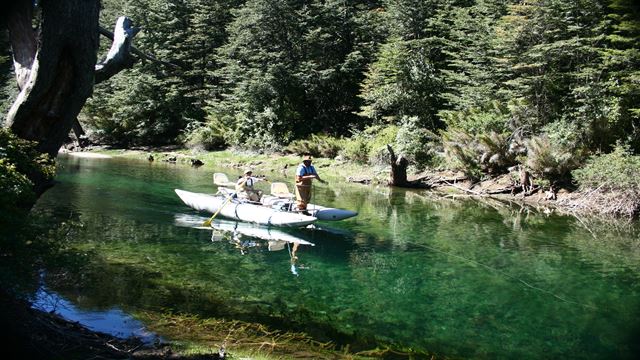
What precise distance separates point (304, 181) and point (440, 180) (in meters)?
13.5

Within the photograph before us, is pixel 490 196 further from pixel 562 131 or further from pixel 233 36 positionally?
pixel 233 36

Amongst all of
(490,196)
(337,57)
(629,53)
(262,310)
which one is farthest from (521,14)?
(262,310)

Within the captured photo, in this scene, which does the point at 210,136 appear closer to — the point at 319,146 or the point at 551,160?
the point at 319,146

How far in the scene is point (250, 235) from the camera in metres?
13.0

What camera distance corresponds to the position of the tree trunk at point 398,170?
2508cm

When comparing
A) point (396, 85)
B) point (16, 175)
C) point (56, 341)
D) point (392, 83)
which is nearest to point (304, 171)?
point (16, 175)

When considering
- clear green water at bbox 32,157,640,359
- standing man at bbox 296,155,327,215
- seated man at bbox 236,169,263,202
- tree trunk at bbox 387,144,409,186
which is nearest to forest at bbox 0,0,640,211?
tree trunk at bbox 387,144,409,186

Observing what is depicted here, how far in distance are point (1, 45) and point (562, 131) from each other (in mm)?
42808

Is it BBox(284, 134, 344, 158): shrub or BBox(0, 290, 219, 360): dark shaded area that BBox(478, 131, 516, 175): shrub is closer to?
BBox(284, 134, 344, 158): shrub

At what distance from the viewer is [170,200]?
17531 mm

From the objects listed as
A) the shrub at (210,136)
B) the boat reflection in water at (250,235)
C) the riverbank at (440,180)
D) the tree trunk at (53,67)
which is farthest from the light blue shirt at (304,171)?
the shrub at (210,136)

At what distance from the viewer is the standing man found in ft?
42.5

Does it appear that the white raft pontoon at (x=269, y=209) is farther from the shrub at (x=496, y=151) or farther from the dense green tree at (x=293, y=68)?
the dense green tree at (x=293, y=68)

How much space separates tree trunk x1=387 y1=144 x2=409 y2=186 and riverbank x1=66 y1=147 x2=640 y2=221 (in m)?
0.41
